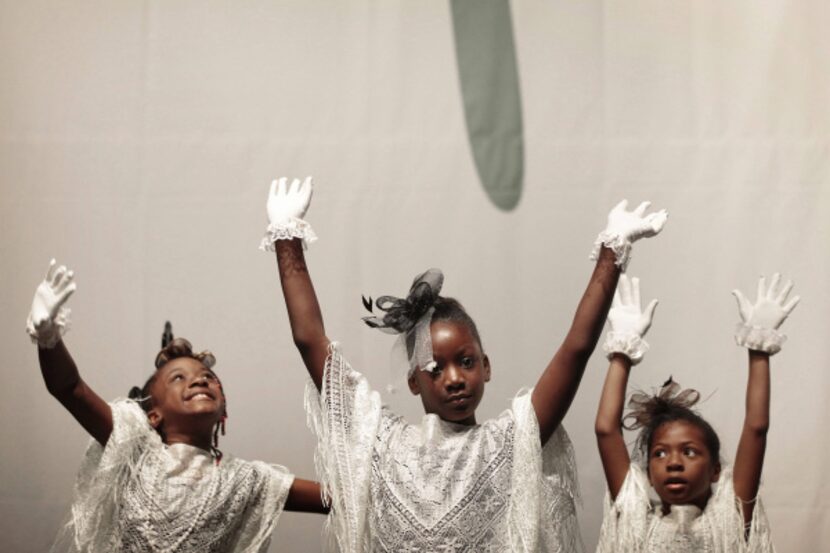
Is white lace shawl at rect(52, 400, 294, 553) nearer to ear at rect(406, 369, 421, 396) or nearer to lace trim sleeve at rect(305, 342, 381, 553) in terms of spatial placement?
lace trim sleeve at rect(305, 342, 381, 553)

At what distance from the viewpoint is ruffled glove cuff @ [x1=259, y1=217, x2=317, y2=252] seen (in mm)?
2455

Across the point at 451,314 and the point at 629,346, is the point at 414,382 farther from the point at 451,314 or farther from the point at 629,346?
the point at 629,346

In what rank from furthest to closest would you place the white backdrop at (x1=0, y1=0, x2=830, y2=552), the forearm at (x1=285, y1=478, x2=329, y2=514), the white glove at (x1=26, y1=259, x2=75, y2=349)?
1. the white backdrop at (x1=0, y1=0, x2=830, y2=552)
2. the forearm at (x1=285, y1=478, x2=329, y2=514)
3. the white glove at (x1=26, y1=259, x2=75, y2=349)

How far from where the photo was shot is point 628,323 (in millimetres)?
2447

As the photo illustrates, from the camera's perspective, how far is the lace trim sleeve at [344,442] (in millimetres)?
2346

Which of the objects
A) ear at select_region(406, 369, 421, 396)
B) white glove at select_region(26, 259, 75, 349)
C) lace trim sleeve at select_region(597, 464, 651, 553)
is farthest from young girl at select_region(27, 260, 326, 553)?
lace trim sleeve at select_region(597, 464, 651, 553)

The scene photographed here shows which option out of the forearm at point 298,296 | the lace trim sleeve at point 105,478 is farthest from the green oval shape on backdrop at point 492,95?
the lace trim sleeve at point 105,478

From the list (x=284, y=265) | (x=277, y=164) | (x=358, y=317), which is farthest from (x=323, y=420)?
(x=277, y=164)

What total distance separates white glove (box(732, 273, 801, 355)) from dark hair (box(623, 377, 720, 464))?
0.51 feet

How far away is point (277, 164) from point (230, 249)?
22 cm

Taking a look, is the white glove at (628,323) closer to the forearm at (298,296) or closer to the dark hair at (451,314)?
the dark hair at (451,314)

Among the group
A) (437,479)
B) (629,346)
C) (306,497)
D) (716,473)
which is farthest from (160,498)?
(716,473)

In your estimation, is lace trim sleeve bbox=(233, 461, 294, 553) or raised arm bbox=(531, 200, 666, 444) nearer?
raised arm bbox=(531, 200, 666, 444)

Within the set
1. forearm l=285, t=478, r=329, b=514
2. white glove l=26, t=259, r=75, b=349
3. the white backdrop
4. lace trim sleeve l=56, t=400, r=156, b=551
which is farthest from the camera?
the white backdrop
